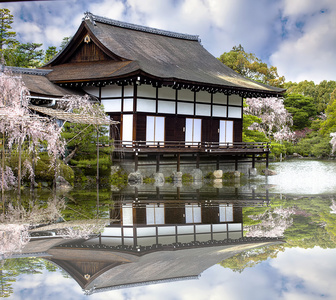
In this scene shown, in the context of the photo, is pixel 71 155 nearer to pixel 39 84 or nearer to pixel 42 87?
pixel 42 87

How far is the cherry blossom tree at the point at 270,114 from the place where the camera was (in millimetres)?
42438

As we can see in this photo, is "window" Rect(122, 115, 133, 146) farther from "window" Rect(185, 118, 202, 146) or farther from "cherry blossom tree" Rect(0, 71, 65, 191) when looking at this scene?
"cherry blossom tree" Rect(0, 71, 65, 191)

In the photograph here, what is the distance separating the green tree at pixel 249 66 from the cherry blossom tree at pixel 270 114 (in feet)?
27.8

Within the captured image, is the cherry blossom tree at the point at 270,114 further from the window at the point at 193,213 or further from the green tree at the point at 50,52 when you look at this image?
the window at the point at 193,213

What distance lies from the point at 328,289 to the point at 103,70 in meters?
19.0

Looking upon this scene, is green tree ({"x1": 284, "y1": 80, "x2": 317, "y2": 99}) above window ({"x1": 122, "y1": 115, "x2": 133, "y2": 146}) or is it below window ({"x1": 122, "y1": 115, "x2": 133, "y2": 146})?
above

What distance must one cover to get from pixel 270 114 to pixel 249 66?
928 cm

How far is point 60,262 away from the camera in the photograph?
6863 millimetres

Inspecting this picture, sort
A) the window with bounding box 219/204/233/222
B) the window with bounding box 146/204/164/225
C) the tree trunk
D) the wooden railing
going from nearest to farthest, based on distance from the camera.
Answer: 1. the window with bounding box 146/204/164/225
2. the window with bounding box 219/204/233/222
3. the tree trunk
4. the wooden railing

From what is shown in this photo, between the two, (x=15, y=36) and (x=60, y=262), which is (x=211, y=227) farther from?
(x=15, y=36)

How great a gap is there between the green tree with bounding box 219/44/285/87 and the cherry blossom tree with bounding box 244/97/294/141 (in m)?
8.48

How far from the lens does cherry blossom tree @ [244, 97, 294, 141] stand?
1671 inches

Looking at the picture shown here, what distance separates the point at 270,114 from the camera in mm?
43562

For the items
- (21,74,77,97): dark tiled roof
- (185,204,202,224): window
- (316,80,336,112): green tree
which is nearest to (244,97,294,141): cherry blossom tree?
(316,80,336,112): green tree
